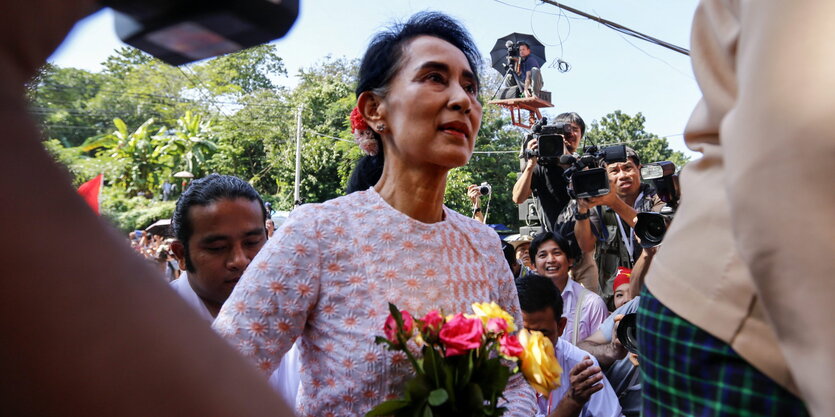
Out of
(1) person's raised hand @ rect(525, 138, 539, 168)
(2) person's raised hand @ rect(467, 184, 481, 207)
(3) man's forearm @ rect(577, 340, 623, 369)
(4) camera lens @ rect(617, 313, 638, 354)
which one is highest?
(1) person's raised hand @ rect(525, 138, 539, 168)

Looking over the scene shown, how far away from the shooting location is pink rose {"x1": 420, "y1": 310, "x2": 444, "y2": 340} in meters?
1.48

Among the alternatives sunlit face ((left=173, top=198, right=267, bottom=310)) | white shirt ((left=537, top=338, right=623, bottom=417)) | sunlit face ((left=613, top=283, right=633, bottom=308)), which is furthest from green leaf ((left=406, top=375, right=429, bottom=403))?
sunlit face ((left=613, top=283, right=633, bottom=308))

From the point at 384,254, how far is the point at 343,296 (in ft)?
0.54

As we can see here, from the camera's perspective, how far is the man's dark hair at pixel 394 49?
207cm

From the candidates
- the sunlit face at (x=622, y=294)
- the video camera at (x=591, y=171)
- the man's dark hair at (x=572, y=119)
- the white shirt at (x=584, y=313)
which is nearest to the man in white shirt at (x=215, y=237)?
the white shirt at (x=584, y=313)

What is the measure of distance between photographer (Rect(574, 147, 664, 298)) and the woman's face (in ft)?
8.94

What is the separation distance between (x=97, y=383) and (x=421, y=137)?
5.38 feet

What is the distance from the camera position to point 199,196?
3.02 meters

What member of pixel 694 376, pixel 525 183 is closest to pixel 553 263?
pixel 525 183

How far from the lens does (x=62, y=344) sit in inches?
12.6

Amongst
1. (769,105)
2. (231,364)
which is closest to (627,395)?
(769,105)

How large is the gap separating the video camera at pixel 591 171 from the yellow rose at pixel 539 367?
3039mm

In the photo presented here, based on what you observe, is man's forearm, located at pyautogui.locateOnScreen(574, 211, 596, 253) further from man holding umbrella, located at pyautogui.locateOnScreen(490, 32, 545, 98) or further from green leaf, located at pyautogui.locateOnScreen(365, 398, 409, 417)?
man holding umbrella, located at pyautogui.locateOnScreen(490, 32, 545, 98)

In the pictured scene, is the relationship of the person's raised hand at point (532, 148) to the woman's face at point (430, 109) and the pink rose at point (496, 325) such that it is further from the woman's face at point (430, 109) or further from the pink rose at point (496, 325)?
the pink rose at point (496, 325)
